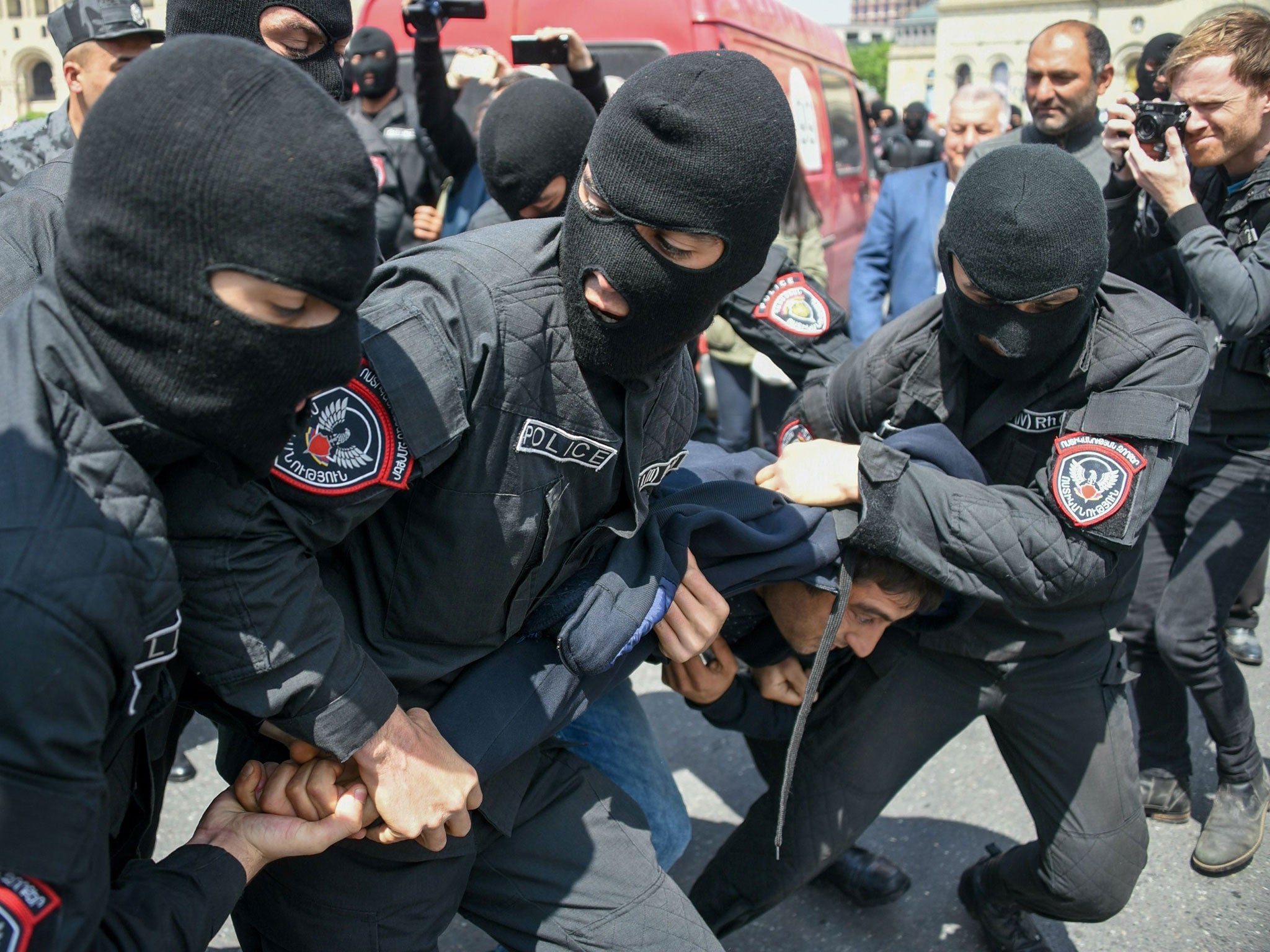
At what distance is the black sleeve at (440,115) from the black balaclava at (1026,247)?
9.35ft

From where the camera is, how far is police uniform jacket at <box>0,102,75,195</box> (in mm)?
2689

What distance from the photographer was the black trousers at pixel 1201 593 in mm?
3057

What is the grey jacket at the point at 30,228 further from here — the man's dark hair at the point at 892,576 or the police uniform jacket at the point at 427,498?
the man's dark hair at the point at 892,576

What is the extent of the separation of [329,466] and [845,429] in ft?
4.99

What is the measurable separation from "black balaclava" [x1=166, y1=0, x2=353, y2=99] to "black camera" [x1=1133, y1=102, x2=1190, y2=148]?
6.93 feet

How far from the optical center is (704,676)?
239cm

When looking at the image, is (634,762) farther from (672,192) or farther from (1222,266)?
(1222,266)

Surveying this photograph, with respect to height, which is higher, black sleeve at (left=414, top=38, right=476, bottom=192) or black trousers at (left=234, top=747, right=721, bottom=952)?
black sleeve at (left=414, top=38, right=476, bottom=192)

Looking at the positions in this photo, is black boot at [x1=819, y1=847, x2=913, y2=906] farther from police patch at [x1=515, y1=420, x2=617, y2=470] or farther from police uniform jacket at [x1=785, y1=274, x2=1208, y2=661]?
police patch at [x1=515, y1=420, x2=617, y2=470]

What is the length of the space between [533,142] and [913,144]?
10.1 m

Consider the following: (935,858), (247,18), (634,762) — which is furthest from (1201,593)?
(247,18)

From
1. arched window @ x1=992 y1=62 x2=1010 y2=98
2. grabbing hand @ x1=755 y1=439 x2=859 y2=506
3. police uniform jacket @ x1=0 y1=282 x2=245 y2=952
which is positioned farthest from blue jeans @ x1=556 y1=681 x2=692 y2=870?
arched window @ x1=992 y1=62 x2=1010 y2=98

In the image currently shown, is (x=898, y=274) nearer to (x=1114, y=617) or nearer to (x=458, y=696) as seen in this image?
(x=1114, y=617)

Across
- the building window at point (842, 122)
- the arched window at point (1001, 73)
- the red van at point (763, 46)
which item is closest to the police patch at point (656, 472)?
the red van at point (763, 46)
